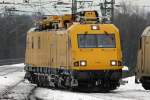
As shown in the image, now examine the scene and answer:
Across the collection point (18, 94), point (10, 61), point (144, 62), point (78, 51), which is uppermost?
point (78, 51)

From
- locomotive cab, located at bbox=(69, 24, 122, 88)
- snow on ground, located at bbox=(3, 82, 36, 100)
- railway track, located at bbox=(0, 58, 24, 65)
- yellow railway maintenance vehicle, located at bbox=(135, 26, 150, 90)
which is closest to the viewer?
snow on ground, located at bbox=(3, 82, 36, 100)

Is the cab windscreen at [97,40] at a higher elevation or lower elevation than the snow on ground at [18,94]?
higher

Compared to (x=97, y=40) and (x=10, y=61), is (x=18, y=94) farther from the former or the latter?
(x=10, y=61)

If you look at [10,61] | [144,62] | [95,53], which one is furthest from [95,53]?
[10,61]

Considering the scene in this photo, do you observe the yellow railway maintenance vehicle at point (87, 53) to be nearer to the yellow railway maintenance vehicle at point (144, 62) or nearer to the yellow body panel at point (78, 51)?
the yellow body panel at point (78, 51)

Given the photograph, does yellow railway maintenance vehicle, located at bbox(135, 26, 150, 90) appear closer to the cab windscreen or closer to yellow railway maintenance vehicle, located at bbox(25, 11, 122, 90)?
yellow railway maintenance vehicle, located at bbox(25, 11, 122, 90)

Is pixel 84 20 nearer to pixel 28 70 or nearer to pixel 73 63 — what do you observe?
pixel 73 63

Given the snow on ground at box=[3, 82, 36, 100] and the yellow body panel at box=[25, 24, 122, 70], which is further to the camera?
the yellow body panel at box=[25, 24, 122, 70]

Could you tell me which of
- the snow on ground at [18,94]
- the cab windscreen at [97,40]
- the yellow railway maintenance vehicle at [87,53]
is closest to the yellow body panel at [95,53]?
the yellow railway maintenance vehicle at [87,53]

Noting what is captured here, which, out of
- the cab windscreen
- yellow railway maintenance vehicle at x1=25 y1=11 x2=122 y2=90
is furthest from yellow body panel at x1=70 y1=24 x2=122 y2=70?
the cab windscreen

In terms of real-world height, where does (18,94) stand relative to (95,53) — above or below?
below

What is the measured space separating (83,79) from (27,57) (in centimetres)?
1210

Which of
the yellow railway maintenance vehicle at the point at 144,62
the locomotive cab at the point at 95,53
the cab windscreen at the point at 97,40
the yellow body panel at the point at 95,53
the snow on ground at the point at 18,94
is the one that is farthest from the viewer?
the yellow railway maintenance vehicle at the point at 144,62

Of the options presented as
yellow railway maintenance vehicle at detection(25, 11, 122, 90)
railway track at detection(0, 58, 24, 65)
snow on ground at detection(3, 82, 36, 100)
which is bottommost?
railway track at detection(0, 58, 24, 65)
